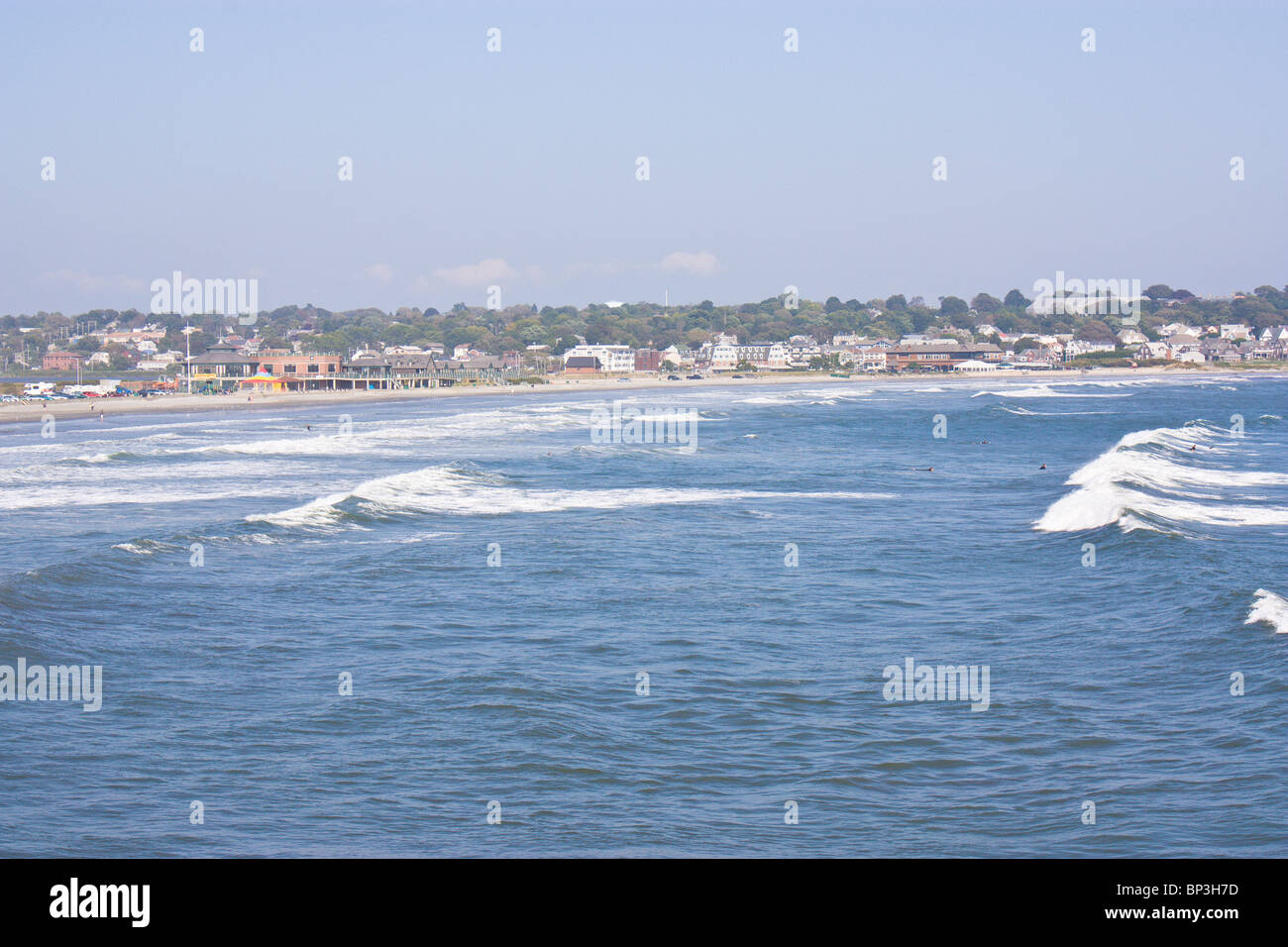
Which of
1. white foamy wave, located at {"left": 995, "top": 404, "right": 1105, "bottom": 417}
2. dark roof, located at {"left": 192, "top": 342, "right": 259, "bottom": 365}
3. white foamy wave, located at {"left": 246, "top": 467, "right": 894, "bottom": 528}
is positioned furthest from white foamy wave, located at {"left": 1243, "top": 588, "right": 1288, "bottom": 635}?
dark roof, located at {"left": 192, "top": 342, "right": 259, "bottom": 365}

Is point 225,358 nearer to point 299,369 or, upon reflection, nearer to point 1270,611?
point 299,369

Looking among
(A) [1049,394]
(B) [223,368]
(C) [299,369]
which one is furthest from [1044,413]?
(B) [223,368]

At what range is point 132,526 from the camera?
1160 inches

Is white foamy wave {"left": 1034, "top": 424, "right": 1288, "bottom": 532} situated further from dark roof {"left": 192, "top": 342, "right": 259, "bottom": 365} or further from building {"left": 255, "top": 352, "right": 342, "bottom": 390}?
dark roof {"left": 192, "top": 342, "right": 259, "bottom": 365}

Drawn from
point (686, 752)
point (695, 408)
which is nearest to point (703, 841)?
point (686, 752)

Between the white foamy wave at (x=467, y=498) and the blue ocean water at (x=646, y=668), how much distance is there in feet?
0.85

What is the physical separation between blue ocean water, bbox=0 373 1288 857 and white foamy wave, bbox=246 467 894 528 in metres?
0.26

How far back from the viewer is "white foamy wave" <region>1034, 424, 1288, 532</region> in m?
28.6

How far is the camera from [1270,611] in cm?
1789

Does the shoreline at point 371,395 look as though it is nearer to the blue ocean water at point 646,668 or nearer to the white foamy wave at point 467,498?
the white foamy wave at point 467,498

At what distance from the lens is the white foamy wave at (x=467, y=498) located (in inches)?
1245

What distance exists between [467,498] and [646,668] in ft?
68.0

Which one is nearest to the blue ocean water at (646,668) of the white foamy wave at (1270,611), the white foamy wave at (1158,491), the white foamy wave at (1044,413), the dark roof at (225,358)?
the white foamy wave at (1270,611)
